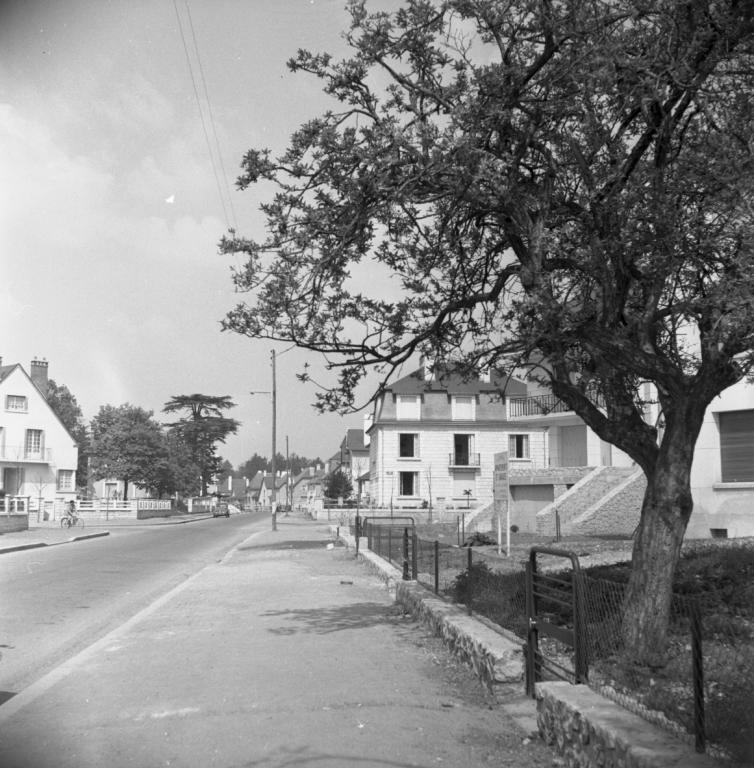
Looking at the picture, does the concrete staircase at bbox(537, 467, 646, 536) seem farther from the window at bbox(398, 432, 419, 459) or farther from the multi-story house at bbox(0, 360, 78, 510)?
the multi-story house at bbox(0, 360, 78, 510)

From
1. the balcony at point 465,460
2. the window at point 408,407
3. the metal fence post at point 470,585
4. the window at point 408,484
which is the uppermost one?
the window at point 408,407

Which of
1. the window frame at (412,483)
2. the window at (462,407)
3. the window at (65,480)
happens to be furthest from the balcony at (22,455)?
the window at (462,407)

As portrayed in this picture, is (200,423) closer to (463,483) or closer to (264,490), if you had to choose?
(463,483)

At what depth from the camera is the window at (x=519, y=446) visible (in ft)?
192

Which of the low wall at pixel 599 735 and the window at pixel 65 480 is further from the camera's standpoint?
the window at pixel 65 480

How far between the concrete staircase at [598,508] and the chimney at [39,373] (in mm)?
48094

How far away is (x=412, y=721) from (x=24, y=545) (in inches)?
943

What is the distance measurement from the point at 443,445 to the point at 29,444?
2891cm

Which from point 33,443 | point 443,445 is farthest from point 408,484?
point 33,443

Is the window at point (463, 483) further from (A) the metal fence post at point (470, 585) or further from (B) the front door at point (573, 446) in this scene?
(A) the metal fence post at point (470, 585)

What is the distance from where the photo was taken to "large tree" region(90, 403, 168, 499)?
232ft

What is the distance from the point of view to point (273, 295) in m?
7.88

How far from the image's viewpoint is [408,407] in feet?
192

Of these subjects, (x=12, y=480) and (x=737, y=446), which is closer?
(x=737, y=446)
